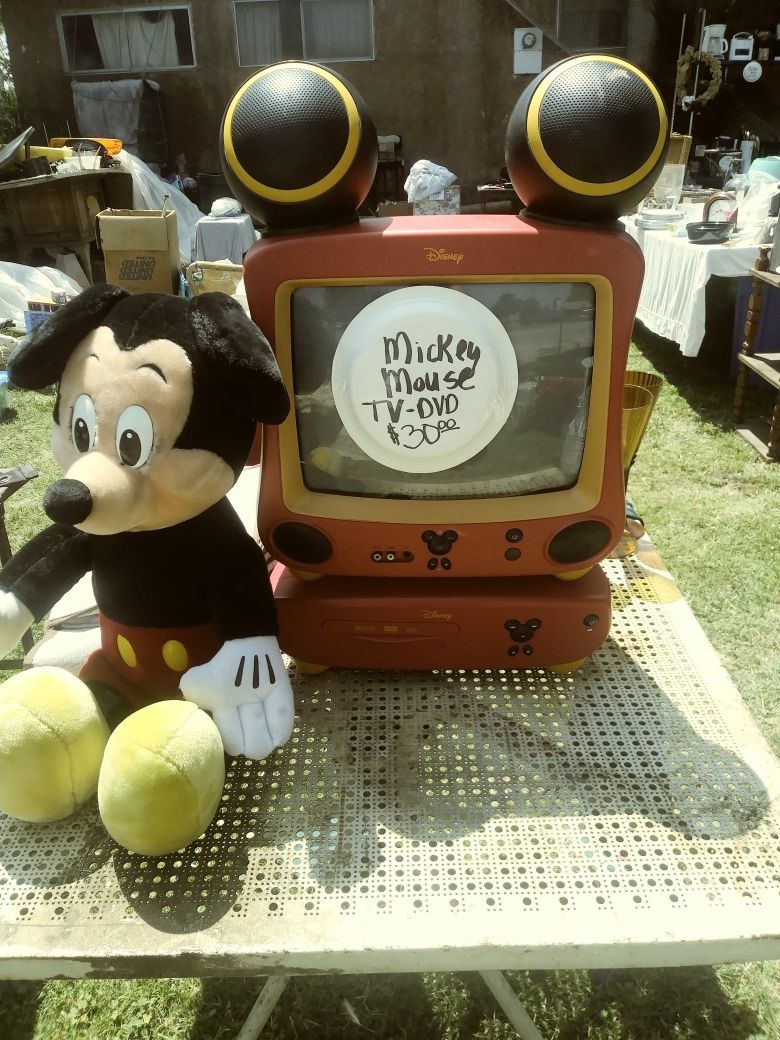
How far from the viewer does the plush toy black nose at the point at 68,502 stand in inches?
30.9

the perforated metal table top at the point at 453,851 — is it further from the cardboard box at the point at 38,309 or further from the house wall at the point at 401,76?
the house wall at the point at 401,76

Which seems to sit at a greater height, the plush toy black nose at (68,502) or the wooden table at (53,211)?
the plush toy black nose at (68,502)

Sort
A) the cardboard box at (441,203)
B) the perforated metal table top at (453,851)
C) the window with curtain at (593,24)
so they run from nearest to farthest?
the perforated metal table top at (453,851) → the cardboard box at (441,203) → the window with curtain at (593,24)

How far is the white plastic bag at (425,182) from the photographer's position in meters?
5.90

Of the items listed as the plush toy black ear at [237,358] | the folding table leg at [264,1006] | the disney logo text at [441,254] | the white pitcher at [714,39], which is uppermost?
the white pitcher at [714,39]

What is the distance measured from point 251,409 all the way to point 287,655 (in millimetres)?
421

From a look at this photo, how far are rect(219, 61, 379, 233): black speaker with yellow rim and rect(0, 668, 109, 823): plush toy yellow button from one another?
1.90ft

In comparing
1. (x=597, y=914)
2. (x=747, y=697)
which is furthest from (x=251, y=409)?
(x=747, y=697)

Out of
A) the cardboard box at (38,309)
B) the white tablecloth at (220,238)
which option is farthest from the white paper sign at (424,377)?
the white tablecloth at (220,238)

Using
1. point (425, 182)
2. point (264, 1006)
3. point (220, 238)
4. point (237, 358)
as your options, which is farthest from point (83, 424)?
point (425, 182)

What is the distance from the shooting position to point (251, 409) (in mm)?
872

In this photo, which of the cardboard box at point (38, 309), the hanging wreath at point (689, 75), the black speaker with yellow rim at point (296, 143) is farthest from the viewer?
the hanging wreath at point (689, 75)

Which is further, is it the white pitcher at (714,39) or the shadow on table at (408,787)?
the white pitcher at (714,39)

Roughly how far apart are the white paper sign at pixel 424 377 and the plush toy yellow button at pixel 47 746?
1.44ft
